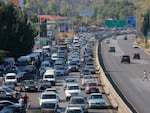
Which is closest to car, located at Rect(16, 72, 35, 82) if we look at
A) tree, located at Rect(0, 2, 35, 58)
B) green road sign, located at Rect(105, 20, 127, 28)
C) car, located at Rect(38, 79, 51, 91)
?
car, located at Rect(38, 79, 51, 91)

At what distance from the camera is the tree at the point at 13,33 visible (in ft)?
264

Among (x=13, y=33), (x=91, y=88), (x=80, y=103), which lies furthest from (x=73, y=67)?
(x=80, y=103)

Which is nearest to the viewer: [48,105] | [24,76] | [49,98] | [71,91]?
[48,105]

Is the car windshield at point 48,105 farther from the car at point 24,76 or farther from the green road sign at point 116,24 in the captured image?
the green road sign at point 116,24

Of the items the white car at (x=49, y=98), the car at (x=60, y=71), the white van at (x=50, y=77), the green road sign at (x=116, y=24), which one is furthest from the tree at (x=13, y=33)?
the green road sign at (x=116, y=24)

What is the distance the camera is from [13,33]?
3307 inches

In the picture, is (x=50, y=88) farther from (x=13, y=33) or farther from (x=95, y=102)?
(x=13, y=33)

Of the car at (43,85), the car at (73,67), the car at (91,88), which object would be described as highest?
the car at (91,88)

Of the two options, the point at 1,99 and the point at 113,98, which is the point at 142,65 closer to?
the point at 113,98

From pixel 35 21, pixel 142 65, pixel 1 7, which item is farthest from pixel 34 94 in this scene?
pixel 35 21

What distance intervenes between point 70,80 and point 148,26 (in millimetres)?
93897

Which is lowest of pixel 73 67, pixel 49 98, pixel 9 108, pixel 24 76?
pixel 73 67

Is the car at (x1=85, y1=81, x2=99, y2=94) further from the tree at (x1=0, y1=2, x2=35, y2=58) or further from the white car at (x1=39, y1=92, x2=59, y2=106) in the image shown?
the tree at (x1=0, y1=2, x2=35, y2=58)

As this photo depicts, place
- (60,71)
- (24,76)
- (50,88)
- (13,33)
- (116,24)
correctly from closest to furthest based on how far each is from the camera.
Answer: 1. (50,88)
2. (24,76)
3. (60,71)
4. (13,33)
5. (116,24)
